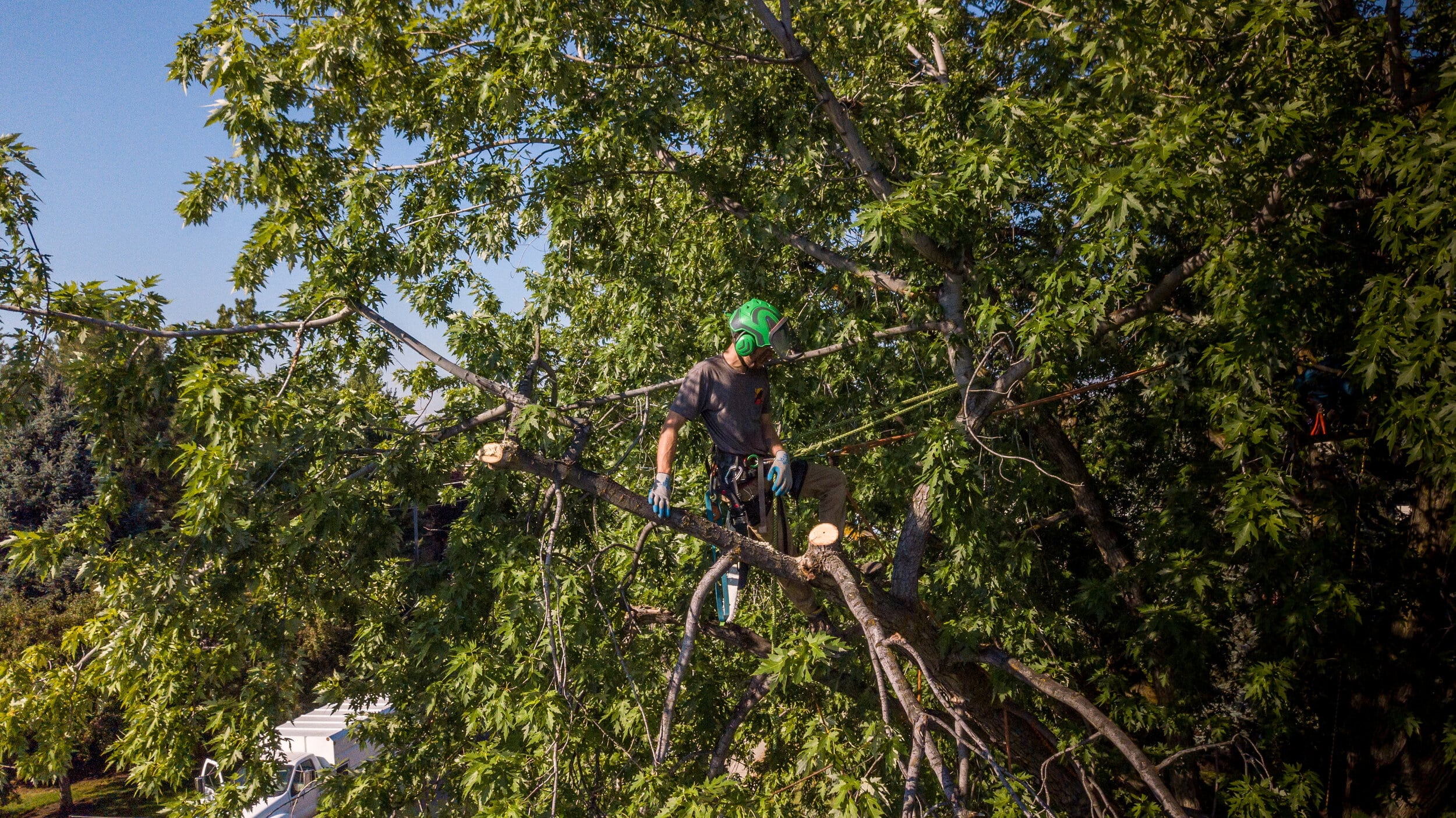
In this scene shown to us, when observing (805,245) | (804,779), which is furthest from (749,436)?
(805,245)

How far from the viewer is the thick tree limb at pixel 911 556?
486 cm

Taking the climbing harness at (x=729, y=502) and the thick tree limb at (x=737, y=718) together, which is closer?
the climbing harness at (x=729, y=502)

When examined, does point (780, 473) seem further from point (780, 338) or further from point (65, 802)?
point (65, 802)

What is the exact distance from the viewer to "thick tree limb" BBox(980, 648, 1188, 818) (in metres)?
3.81

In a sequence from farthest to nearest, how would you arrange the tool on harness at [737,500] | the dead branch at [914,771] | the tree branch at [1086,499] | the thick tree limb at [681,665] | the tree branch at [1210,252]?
the tree branch at [1086,499]
the tree branch at [1210,252]
the tool on harness at [737,500]
the thick tree limb at [681,665]
the dead branch at [914,771]

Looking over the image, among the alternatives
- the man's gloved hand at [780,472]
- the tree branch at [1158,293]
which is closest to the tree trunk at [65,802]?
the man's gloved hand at [780,472]

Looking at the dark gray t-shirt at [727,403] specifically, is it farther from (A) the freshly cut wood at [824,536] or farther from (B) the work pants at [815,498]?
(A) the freshly cut wood at [824,536]

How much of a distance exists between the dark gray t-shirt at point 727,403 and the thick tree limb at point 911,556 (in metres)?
1.17

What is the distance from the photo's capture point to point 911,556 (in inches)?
192

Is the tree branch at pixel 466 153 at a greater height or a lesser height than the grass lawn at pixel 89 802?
greater

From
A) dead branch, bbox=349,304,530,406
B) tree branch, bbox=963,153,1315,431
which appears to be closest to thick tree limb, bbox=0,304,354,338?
dead branch, bbox=349,304,530,406

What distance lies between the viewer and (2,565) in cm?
1662

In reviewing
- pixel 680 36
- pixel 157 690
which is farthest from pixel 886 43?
pixel 157 690

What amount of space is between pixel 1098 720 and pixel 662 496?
8.13ft
